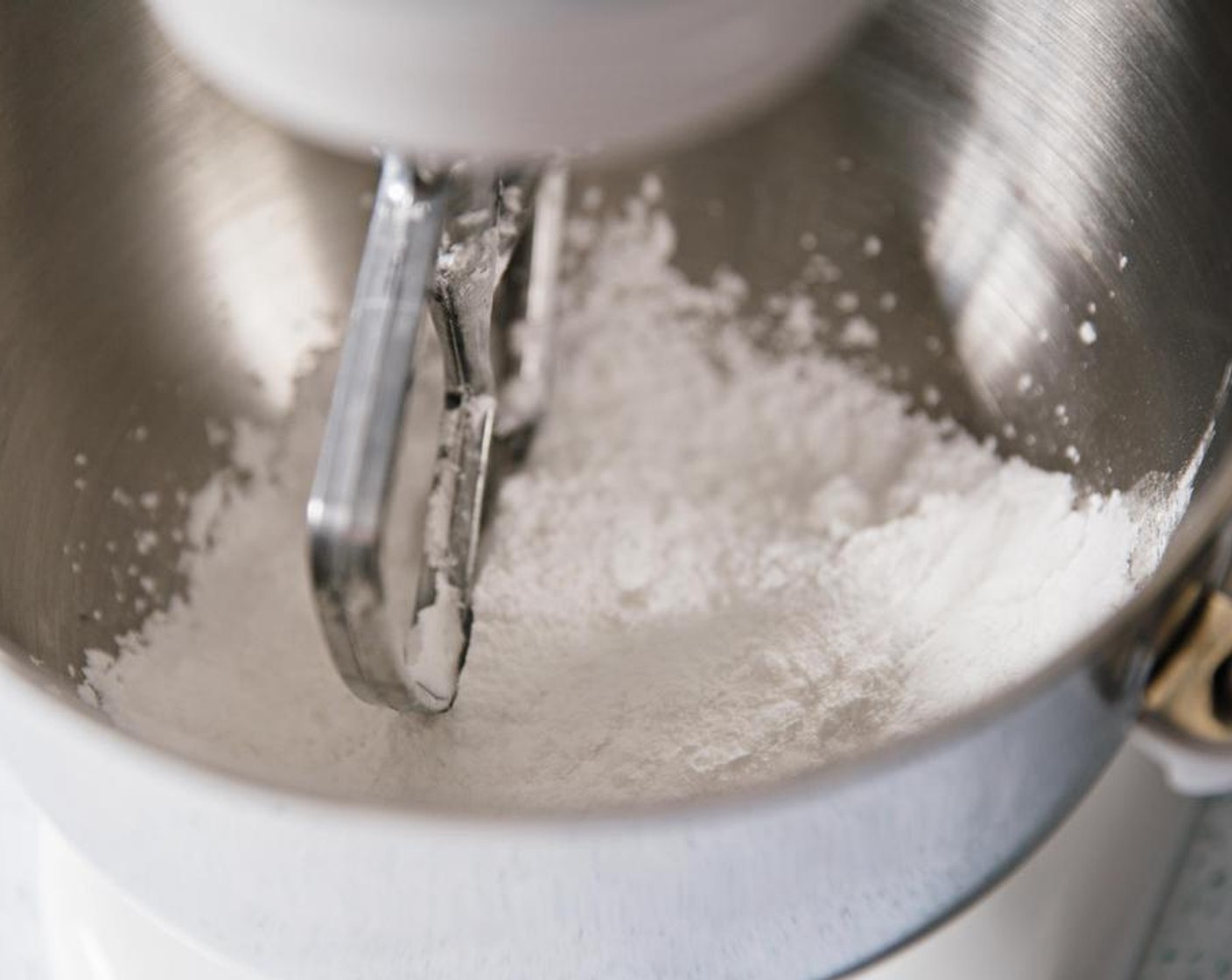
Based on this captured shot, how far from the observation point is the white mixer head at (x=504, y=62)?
25 cm

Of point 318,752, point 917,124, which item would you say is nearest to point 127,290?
point 318,752

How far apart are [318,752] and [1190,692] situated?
258mm

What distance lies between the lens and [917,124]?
563mm

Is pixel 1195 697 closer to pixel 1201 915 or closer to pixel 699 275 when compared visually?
pixel 1201 915

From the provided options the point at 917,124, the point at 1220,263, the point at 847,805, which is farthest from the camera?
the point at 917,124

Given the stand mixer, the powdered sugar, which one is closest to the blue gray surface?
the powdered sugar

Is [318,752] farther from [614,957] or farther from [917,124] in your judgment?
[917,124]

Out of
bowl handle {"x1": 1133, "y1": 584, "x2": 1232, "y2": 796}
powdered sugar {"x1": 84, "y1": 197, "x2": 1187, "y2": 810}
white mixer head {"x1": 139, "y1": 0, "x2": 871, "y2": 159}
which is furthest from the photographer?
powdered sugar {"x1": 84, "y1": 197, "x2": 1187, "y2": 810}

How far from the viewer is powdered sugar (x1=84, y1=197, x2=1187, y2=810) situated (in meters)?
0.47

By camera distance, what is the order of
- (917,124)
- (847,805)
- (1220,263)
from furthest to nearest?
1. (917,124)
2. (1220,263)
3. (847,805)

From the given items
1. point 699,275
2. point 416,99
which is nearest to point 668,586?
point 699,275

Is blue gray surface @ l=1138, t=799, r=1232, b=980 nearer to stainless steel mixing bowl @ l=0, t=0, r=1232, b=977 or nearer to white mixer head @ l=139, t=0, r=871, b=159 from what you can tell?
stainless steel mixing bowl @ l=0, t=0, r=1232, b=977

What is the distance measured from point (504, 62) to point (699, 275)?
1.15 feet

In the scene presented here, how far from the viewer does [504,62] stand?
254mm
